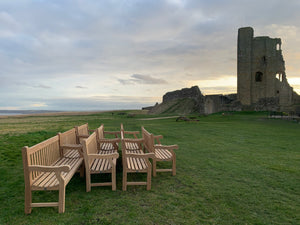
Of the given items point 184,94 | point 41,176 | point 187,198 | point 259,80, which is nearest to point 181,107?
point 184,94

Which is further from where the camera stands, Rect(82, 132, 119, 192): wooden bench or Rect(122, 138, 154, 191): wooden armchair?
Rect(122, 138, 154, 191): wooden armchair

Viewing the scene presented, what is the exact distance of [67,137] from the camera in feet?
19.6

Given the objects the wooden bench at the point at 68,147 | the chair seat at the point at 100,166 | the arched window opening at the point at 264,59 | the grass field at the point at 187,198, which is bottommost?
the grass field at the point at 187,198

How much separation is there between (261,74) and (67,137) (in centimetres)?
3920

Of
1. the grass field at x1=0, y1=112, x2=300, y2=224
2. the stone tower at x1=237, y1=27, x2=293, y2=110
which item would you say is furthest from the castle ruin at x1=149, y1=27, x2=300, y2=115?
the grass field at x1=0, y1=112, x2=300, y2=224

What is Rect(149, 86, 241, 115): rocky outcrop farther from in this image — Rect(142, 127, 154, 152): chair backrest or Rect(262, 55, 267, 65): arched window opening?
Rect(142, 127, 154, 152): chair backrest

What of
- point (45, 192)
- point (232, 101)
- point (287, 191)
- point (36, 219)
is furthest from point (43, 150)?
point (232, 101)

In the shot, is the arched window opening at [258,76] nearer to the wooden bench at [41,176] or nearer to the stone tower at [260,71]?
the stone tower at [260,71]

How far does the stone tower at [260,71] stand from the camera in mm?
34812

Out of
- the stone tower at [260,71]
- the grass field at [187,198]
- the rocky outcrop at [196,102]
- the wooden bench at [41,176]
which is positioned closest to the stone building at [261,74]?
the stone tower at [260,71]

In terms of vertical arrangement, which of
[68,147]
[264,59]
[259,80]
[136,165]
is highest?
[264,59]

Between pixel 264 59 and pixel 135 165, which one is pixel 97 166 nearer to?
pixel 135 165

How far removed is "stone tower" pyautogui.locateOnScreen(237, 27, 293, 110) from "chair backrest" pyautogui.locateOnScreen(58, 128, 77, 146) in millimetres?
35063

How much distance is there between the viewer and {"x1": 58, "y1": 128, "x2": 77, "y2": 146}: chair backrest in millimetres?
5479
